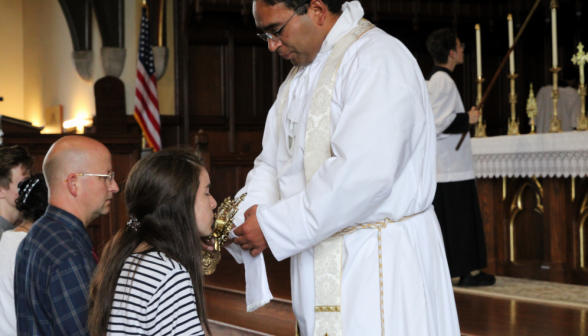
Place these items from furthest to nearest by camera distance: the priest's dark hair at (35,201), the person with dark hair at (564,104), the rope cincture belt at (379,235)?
the person with dark hair at (564,104) < the priest's dark hair at (35,201) < the rope cincture belt at (379,235)

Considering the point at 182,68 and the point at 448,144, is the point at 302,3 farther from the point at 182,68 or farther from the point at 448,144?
the point at 182,68

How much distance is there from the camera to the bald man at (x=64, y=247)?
2027 mm

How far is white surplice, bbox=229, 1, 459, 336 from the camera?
1.84 meters

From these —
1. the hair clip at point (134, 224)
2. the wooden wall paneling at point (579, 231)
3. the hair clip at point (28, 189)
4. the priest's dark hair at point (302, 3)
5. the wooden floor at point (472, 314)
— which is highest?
the priest's dark hair at point (302, 3)

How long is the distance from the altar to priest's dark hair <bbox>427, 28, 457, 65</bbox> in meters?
0.83

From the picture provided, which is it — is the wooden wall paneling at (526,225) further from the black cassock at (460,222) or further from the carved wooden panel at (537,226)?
the black cassock at (460,222)

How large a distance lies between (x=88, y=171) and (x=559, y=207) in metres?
3.77

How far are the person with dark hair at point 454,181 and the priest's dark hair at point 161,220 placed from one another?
3.07m

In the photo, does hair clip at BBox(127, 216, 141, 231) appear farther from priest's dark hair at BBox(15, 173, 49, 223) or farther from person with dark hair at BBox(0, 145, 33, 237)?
person with dark hair at BBox(0, 145, 33, 237)

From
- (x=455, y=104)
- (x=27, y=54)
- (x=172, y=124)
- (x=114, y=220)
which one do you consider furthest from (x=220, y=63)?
(x=27, y=54)

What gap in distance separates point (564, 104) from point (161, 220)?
7.83 meters

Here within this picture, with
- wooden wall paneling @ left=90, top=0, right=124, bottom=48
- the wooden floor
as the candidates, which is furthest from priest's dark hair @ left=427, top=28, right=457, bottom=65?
wooden wall paneling @ left=90, top=0, right=124, bottom=48

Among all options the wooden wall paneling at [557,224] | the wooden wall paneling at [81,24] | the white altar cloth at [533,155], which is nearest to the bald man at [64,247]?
the white altar cloth at [533,155]

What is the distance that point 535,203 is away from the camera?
517 cm
